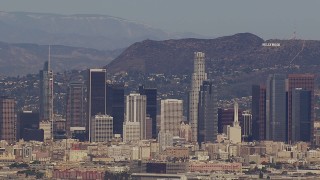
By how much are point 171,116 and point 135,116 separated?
4.01m

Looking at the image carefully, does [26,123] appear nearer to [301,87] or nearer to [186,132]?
[186,132]

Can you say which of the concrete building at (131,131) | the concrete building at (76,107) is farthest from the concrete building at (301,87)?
the concrete building at (76,107)

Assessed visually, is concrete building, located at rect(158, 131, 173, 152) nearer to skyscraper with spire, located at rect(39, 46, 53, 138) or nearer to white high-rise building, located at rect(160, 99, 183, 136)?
white high-rise building, located at rect(160, 99, 183, 136)

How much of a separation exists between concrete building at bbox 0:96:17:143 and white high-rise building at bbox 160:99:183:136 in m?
10.8

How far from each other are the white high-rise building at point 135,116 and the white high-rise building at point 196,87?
352cm

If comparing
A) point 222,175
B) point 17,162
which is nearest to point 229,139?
point 17,162

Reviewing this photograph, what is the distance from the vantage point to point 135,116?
509 ft

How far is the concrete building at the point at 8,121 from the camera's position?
149 metres

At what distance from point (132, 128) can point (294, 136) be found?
11634mm

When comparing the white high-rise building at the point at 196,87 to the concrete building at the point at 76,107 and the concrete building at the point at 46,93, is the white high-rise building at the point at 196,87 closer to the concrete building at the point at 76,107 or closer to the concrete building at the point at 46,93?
the concrete building at the point at 76,107

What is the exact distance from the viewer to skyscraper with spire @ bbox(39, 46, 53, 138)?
164 metres

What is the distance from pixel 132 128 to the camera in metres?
150

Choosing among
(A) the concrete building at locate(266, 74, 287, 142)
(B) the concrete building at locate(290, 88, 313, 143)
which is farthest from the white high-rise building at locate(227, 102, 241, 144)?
(B) the concrete building at locate(290, 88, 313, 143)

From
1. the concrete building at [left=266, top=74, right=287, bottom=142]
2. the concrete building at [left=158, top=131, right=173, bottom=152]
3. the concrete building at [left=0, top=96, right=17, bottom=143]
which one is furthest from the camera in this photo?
the concrete building at [left=266, top=74, right=287, bottom=142]
